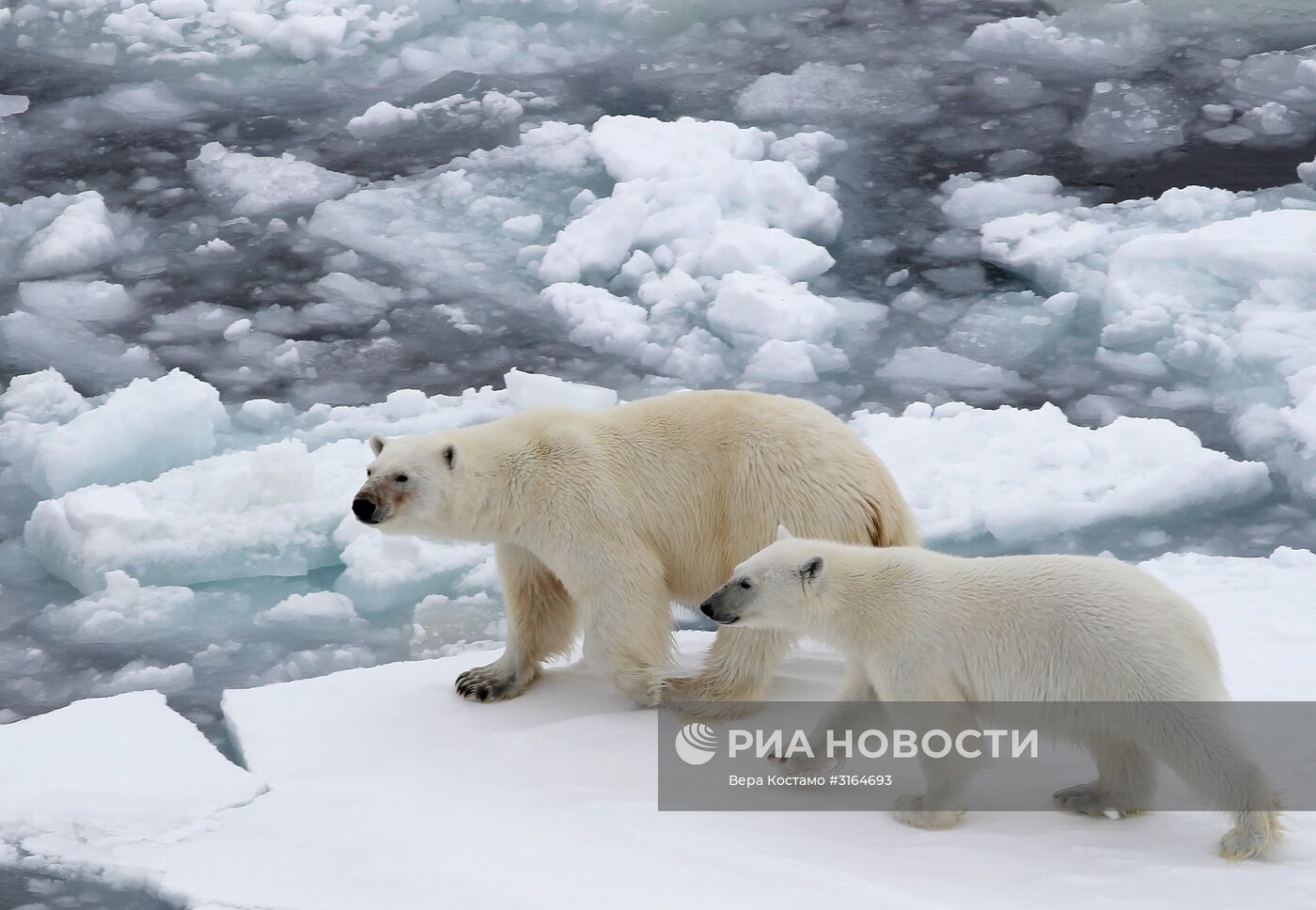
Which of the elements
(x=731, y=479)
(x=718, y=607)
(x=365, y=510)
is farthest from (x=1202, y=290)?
(x=365, y=510)

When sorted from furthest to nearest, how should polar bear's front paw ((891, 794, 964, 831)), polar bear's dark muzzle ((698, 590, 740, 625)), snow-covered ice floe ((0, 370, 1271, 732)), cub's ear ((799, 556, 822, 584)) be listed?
1. snow-covered ice floe ((0, 370, 1271, 732))
2. polar bear's dark muzzle ((698, 590, 740, 625))
3. cub's ear ((799, 556, 822, 584))
4. polar bear's front paw ((891, 794, 964, 831))

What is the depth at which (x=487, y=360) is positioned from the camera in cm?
793

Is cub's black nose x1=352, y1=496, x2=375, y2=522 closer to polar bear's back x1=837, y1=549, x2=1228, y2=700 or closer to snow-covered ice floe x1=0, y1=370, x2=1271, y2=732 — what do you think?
snow-covered ice floe x1=0, y1=370, x2=1271, y2=732

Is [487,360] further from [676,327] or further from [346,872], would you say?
[346,872]

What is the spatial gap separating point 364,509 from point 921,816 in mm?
1866

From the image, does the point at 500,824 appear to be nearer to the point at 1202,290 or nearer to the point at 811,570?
the point at 811,570

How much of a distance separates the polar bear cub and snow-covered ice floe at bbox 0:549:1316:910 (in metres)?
0.14

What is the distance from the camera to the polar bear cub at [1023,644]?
358cm

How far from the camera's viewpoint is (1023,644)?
3.77 m

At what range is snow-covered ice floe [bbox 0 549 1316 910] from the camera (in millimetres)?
3518

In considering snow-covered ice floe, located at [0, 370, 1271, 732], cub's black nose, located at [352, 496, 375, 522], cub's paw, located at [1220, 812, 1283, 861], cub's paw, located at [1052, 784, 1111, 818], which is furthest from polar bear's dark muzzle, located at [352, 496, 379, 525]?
cub's paw, located at [1220, 812, 1283, 861]

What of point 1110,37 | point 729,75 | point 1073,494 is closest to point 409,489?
point 1073,494

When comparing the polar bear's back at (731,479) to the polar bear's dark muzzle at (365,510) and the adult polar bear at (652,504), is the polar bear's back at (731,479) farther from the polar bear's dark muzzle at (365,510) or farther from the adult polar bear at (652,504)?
the polar bear's dark muzzle at (365,510)

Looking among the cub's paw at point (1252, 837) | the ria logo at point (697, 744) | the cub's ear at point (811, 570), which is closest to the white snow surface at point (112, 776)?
the ria logo at point (697, 744)
